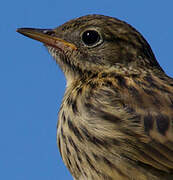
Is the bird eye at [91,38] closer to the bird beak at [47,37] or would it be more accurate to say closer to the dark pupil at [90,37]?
the dark pupil at [90,37]

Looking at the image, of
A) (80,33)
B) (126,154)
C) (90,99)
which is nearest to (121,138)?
(126,154)

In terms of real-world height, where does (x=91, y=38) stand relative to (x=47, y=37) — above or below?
below

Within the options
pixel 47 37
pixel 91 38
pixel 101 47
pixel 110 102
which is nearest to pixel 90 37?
pixel 91 38

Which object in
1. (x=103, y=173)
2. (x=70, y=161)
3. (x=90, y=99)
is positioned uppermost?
(x=90, y=99)

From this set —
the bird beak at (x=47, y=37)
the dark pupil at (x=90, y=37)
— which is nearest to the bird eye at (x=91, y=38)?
the dark pupil at (x=90, y=37)

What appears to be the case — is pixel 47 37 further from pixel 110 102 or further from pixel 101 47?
pixel 110 102

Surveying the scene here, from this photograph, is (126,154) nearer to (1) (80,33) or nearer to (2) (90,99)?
(2) (90,99)
